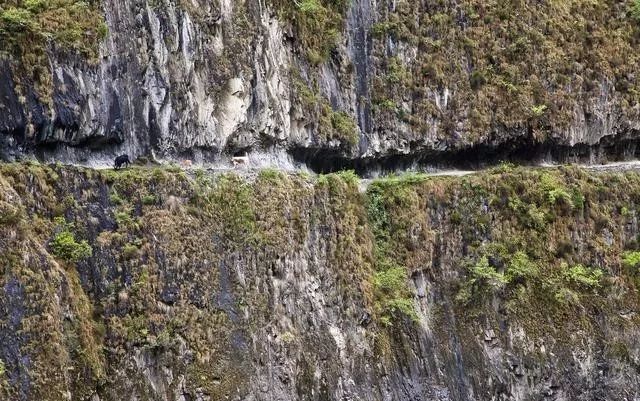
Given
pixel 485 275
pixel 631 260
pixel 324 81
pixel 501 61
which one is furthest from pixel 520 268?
pixel 501 61

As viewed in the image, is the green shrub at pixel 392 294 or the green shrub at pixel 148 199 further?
the green shrub at pixel 392 294

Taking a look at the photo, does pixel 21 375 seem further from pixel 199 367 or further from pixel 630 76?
pixel 630 76

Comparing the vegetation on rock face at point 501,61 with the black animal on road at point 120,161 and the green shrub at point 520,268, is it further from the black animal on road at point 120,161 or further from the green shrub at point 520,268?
the black animal on road at point 120,161

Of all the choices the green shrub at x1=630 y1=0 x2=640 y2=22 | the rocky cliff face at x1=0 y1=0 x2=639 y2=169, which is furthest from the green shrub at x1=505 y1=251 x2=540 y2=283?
the green shrub at x1=630 y1=0 x2=640 y2=22

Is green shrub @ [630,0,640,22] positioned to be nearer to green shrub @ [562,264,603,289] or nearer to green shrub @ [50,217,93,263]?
green shrub @ [562,264,603,289]

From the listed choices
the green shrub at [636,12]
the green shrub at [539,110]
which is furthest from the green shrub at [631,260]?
the green shrub at [636,12]

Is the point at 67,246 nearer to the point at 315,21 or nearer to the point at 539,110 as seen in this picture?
the point at 315,21
